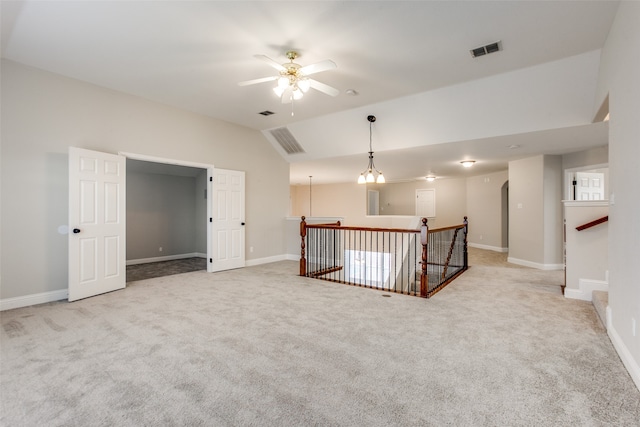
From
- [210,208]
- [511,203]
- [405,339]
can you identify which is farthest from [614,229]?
[210,208]

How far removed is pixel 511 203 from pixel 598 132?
2.79 meters

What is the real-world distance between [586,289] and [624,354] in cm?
204

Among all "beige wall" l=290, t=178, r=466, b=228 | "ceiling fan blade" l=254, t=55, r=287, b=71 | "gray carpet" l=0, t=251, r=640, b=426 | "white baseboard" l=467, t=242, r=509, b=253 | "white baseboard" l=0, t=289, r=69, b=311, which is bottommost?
"gray carpet" l=0, t=251, r=640, b=426

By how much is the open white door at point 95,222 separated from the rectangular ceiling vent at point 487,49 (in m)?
5.14

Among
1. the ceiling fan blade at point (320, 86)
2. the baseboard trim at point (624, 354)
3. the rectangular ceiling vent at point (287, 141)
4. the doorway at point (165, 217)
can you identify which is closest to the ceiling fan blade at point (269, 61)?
the ceiling fan blade at point (320, 86)

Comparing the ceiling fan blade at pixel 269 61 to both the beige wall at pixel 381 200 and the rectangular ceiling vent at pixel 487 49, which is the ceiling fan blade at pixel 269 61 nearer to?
the rectangular ceiling vent at pixel 487 49

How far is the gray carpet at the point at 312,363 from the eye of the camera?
1.79m

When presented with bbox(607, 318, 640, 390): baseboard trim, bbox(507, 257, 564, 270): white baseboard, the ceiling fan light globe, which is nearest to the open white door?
the ceiling fan light globe

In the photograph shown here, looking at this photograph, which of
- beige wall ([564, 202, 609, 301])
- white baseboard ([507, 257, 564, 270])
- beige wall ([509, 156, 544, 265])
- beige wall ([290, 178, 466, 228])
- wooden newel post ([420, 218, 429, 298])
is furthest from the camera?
beige wall ([290, 178, 466, 228])

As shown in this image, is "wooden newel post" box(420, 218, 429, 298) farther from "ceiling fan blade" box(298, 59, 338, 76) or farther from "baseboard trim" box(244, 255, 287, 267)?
"baseboard trim" box(244, 255, 287, 267)

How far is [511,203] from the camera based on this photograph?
289 inches

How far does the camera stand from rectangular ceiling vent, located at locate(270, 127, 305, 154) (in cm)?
678

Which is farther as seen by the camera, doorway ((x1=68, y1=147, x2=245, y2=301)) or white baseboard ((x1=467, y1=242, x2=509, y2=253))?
white baseboard ((x1=467, y1=242, x2=509, y2=253))

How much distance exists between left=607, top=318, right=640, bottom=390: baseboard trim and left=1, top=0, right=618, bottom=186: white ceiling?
9.68 feet
